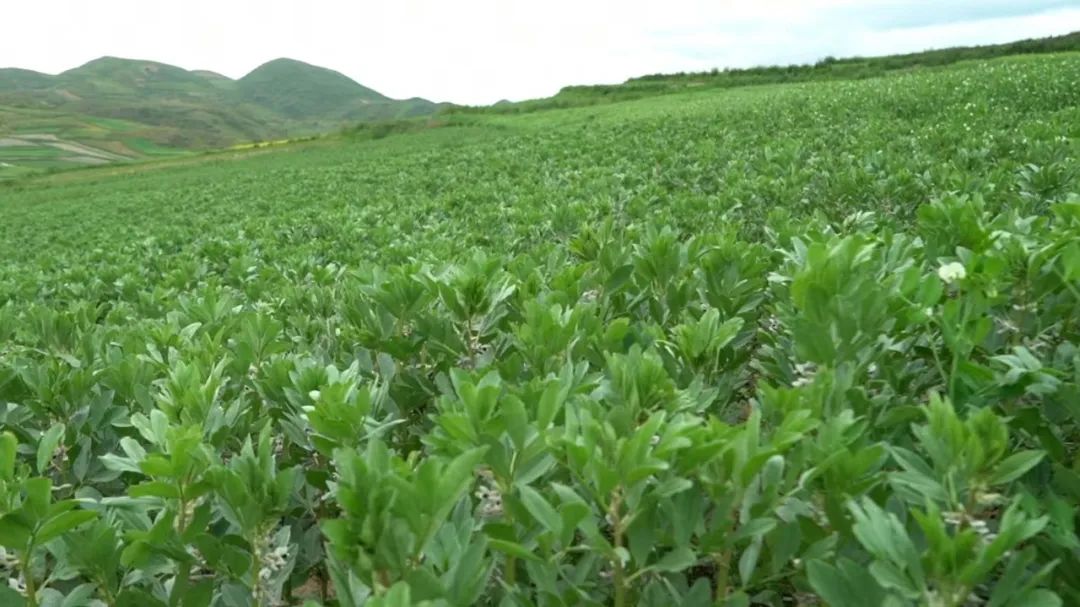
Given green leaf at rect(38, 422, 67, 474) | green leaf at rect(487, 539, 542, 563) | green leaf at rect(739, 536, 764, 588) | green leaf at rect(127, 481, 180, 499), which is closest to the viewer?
green leaf at rect(487, 539, 542, 563)

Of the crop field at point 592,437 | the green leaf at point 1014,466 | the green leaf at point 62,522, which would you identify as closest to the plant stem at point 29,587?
the crop field at point 592,437

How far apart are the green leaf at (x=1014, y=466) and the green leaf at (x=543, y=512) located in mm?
639

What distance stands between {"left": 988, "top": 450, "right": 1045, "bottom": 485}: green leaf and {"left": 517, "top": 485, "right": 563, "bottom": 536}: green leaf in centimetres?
64

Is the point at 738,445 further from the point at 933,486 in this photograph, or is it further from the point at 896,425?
the point at 896,425

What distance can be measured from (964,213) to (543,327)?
1.53 metres

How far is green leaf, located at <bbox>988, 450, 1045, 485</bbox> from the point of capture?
118 cm

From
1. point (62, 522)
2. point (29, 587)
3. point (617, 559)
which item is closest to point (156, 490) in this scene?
point (62, 522)

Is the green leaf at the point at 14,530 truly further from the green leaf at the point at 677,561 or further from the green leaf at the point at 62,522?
the green leaf at the point at 677,561

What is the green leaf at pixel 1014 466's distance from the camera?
1179 millimetres

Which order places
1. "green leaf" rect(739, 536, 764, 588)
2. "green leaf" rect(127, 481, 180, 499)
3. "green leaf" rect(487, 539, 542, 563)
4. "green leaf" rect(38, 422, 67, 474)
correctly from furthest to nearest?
"green leaf" rect(38, 422, 67, 474) → "green leaf" rect(127, 481, 180, 499) → "green leaf" rect(739, 536, 764, 588) → "green leaf" rect(487, 539, 542, 563)

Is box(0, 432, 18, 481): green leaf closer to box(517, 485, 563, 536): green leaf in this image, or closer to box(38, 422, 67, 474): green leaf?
box(38, 422, 67, 474): green leaf

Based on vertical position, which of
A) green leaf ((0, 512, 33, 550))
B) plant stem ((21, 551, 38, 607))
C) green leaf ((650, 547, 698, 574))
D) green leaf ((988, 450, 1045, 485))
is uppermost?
green leaf ((988, 450, 1045, 485))

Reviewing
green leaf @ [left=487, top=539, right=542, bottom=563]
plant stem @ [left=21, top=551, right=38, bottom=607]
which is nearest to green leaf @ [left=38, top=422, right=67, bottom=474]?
plant stem @ [left=21, top=551, right=38, bottom=607]

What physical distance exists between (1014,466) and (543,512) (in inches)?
27.0
